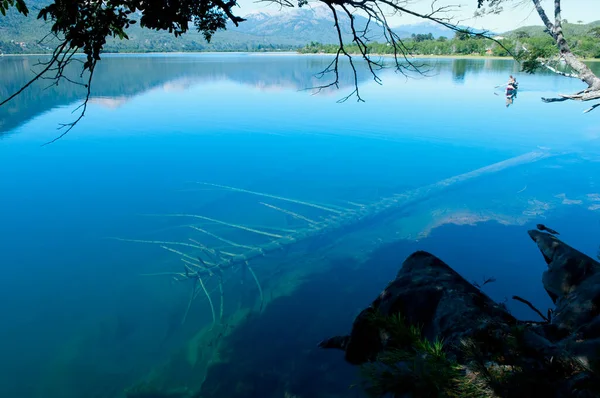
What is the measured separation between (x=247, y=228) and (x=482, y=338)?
696 centimetres

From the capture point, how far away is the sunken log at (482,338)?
1.63 metres

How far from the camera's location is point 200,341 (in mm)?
5613

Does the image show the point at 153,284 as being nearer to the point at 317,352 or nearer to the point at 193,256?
the point at 193,256

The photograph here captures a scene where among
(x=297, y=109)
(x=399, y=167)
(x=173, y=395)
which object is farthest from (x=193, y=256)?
(x=297, y=109)

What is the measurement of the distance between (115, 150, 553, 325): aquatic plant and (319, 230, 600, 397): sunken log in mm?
2641

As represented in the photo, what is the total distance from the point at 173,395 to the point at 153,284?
2539 millimetres

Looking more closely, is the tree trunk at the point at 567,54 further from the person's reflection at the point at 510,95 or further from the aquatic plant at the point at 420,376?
the person's reflection at the point at 510,95

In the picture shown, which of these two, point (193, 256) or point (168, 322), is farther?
point (193, 256)

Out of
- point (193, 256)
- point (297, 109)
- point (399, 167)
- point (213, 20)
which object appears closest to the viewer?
point (213, 20)

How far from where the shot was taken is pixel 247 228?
8680mm

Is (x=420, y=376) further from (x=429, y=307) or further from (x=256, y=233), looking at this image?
(x=256, y=233)

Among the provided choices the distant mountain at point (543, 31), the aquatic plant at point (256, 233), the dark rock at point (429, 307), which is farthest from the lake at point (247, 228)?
the distant mountain at point (543, 31)

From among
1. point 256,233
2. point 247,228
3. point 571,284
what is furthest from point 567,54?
point 247,228

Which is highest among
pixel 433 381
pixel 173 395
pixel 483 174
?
pixel 433 381
